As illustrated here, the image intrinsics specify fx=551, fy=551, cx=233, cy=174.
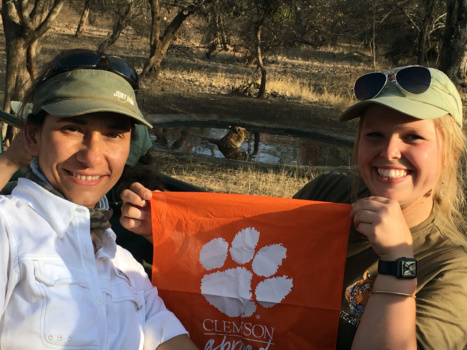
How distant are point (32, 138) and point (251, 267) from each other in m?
1.11

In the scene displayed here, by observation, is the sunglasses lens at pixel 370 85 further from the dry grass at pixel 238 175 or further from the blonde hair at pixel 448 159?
the dry grass at pixel 238 175

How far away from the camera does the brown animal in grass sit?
451 inches

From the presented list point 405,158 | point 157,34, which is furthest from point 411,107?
point 157,34

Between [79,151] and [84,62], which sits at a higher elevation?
[84,62]

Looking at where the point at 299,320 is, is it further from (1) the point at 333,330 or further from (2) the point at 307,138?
(2) the point at 307,138

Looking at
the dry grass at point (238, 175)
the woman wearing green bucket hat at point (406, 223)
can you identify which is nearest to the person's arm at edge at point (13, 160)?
the woman wearing green bucket hat at point (406, 223)

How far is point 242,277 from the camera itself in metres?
2.53

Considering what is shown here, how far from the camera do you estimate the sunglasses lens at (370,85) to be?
2326 mm

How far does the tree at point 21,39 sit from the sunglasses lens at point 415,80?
216 inches

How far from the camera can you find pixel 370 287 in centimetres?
224

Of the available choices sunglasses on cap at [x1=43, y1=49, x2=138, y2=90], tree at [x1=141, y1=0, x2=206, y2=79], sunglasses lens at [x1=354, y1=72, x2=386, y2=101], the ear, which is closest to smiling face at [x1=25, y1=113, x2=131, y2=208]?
the ear

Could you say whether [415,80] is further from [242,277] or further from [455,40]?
[455,40]

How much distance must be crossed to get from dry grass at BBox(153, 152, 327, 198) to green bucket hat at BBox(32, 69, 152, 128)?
5.34m

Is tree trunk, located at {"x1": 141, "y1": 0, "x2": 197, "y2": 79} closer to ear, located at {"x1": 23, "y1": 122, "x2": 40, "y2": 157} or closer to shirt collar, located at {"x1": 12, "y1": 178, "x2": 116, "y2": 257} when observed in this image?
ear, located at {"x1": 23, "y1": 122, "x2": 40, "y2": 157}
